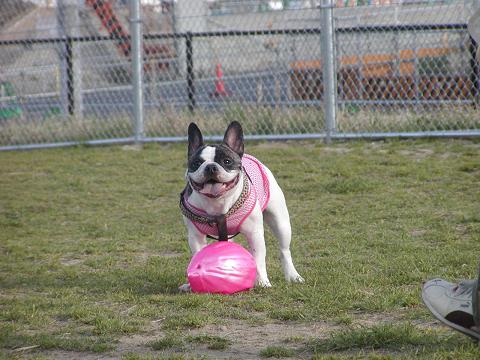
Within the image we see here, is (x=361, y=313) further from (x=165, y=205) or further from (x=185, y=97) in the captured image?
(x=185, y=97)

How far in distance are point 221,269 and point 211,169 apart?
0.56 metres

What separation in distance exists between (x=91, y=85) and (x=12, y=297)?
7.67 metres

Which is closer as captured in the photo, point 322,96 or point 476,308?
point 476,308

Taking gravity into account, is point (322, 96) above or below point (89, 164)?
above

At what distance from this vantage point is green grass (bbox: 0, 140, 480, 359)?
3.74 m

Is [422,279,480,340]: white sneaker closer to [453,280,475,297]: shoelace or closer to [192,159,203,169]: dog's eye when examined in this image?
[453,280,475,297]: shoelace

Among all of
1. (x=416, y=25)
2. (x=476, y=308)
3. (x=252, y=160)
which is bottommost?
(x=476, y=308)

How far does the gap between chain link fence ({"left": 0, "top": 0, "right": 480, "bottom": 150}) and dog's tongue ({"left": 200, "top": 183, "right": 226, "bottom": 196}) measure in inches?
201

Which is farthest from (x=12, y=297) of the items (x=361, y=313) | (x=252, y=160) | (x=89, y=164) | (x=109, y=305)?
(x=89, y=164)

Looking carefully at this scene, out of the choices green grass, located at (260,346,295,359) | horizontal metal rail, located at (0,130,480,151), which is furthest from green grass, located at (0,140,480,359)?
horizontal metal rail, located at (0,130,480,151)

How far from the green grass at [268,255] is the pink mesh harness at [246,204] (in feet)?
1.25

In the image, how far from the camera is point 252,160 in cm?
496

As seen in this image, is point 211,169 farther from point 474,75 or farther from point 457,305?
point 474,75

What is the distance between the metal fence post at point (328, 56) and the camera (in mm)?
9391
